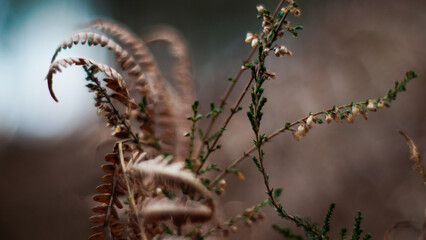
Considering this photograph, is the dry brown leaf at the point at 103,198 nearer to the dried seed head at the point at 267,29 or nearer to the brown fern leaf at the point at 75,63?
the brown fern leaf at the point at 75,63

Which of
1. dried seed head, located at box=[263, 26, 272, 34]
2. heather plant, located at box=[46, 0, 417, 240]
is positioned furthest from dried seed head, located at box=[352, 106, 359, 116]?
dried seed head, located at box=[263, 26, 272, 34]

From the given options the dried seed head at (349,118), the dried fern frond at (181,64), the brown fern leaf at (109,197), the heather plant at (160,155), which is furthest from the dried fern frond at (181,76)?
the dried seed head at (349,118)

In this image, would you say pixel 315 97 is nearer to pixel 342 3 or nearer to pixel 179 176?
pixel 342 3

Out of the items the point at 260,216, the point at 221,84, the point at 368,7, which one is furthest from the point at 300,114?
the point at 260,216

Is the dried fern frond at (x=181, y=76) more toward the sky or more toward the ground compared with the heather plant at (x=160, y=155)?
more toward the sky

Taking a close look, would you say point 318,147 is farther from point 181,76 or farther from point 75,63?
point 75,63

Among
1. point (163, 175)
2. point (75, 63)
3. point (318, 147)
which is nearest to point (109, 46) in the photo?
point (75, 63)
